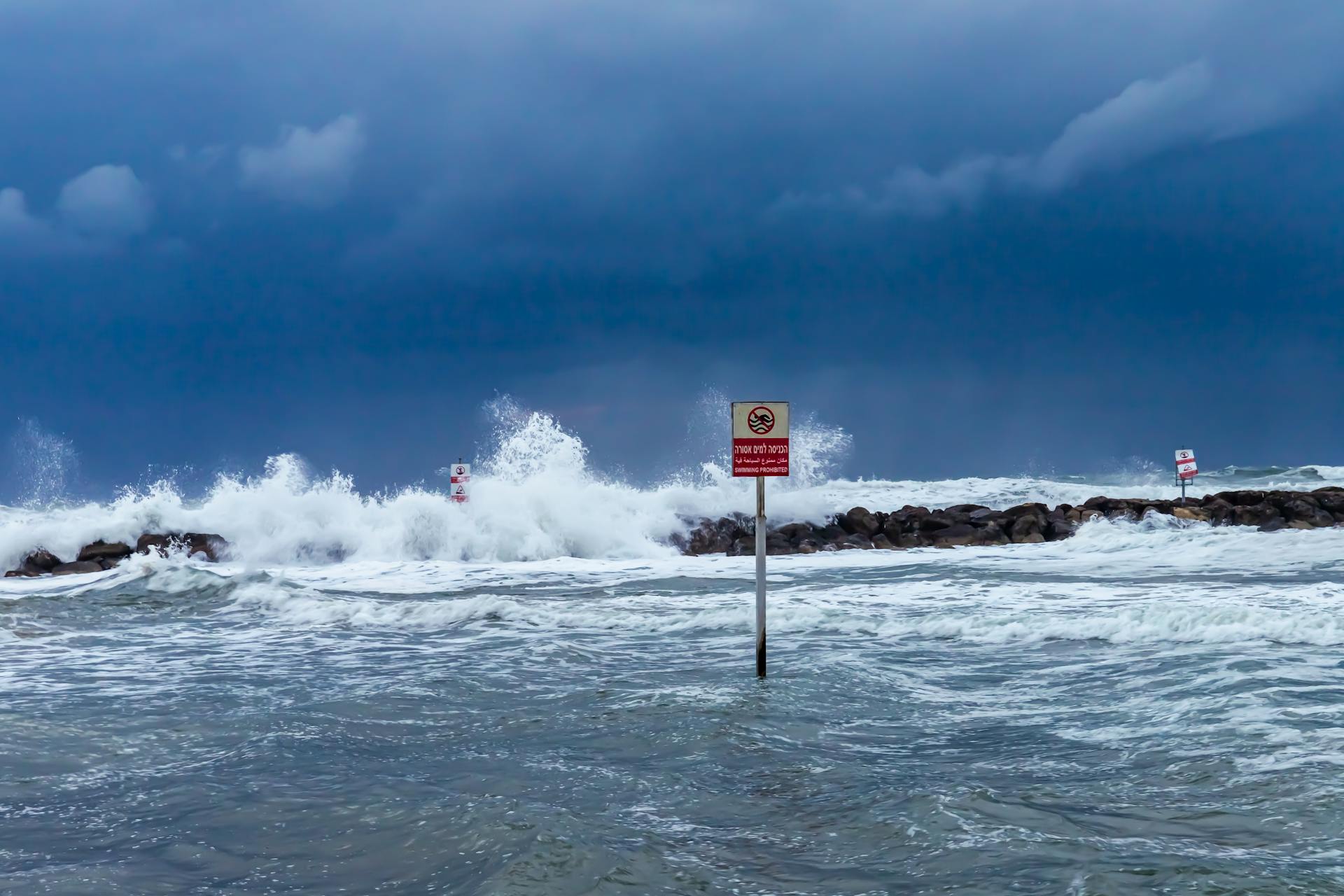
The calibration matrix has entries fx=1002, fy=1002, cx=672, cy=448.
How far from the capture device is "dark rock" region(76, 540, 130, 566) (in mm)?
24422

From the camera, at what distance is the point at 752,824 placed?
203 inches

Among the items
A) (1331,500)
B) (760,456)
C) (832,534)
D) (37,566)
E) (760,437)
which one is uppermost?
(760,437)

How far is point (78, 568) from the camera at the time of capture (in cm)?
2345

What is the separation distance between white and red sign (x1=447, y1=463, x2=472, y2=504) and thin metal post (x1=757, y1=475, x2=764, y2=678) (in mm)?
17116

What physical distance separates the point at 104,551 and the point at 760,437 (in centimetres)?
2166

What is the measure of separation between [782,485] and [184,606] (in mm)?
22904

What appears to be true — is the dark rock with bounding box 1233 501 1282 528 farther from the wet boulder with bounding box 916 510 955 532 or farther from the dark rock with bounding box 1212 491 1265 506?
the wet boulder with bounding box 916 510 955 532

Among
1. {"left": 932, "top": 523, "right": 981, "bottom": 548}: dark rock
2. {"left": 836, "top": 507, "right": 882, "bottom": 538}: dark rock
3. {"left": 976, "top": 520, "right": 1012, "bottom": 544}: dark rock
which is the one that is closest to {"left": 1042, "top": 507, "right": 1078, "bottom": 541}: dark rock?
{"left": 976, "top": 520, "right": 1012, "bottom": 544}: dark rock

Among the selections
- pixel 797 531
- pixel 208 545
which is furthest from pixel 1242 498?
pixel 208 545

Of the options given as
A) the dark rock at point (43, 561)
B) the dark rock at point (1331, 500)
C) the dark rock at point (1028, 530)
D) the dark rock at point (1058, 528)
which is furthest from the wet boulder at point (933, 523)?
the dark rock at point (43, 561)

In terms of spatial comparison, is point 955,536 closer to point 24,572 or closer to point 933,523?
point 933,523

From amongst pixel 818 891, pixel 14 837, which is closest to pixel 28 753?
pixel 14 837

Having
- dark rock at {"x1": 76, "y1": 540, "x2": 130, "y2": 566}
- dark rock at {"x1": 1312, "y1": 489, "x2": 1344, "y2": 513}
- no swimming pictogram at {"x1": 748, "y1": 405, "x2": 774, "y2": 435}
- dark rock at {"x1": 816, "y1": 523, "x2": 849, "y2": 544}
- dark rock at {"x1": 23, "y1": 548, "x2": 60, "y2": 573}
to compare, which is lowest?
Result: dark rock at {"x1": 23, "y1": 548, "x2": 60, "y2": 573}

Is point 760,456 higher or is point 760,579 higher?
point 760,456
